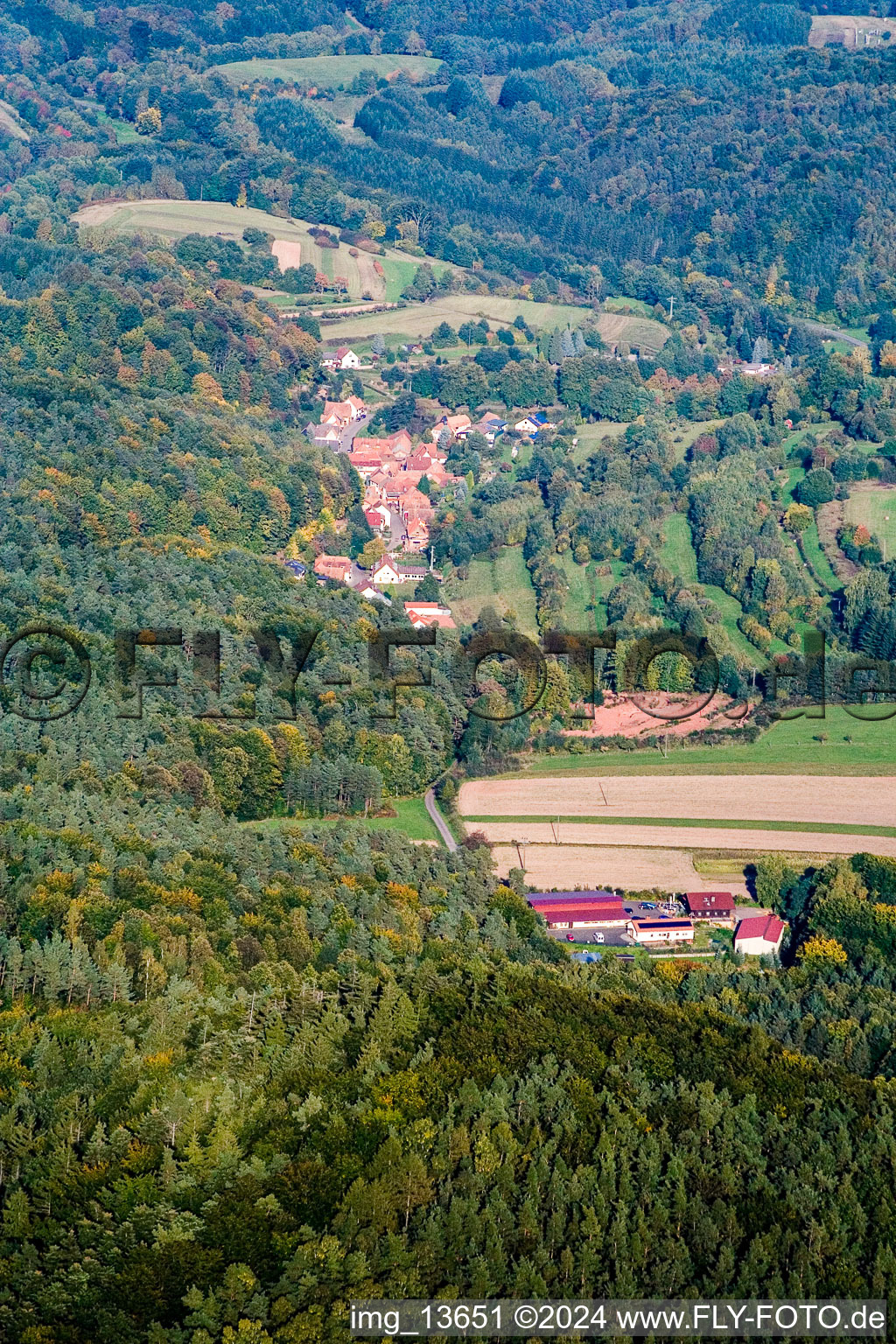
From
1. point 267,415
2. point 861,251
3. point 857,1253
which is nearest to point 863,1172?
point 857,1253

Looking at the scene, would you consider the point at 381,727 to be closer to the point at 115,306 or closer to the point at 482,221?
the point at 115,306

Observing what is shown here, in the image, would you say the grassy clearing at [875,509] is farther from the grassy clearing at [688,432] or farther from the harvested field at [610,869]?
the harvested field at [610,869]

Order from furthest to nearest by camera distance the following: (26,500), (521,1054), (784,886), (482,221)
A: 1. (482,221)
2. (26,500)
3. (784,886)
4. (521,1054)

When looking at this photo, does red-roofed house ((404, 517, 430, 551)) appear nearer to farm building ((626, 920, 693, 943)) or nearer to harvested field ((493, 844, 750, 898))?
harvested field ((493, 844, 750, 898))

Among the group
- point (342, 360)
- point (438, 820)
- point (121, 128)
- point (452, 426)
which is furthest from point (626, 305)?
point (438, 820)

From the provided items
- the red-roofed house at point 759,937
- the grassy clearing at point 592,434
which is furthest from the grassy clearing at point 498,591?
the red-roofed house at point 759,937
